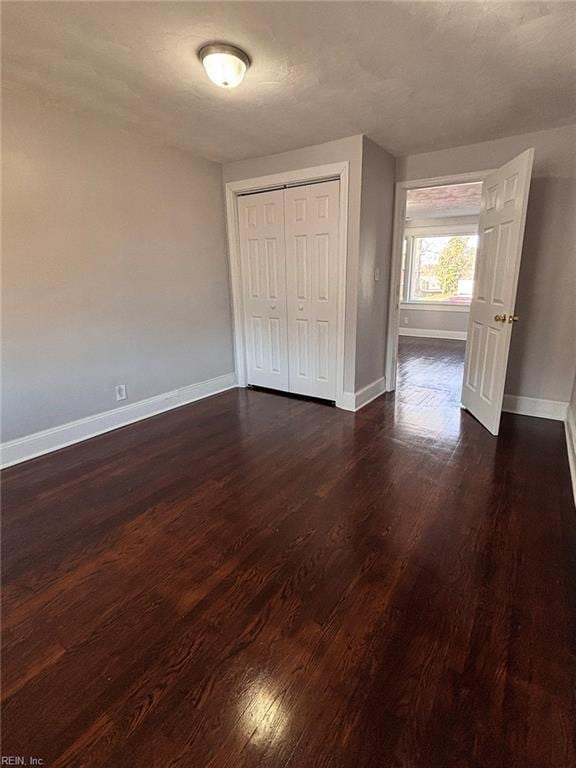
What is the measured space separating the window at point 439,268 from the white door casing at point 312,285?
457cm

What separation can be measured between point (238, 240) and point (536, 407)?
3316mm

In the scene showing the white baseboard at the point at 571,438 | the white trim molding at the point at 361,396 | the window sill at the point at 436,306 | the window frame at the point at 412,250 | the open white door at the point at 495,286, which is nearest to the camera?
the white baseboard at the point at 571,438

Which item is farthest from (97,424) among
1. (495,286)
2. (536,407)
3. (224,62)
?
(536,407)

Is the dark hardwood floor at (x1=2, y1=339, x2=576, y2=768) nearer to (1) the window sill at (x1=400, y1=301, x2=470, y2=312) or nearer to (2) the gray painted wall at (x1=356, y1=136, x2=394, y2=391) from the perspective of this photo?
(2) the gray painted wall at (x1=356, y1=136, x2=394, y2=391)

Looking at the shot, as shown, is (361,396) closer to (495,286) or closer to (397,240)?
(495,286)

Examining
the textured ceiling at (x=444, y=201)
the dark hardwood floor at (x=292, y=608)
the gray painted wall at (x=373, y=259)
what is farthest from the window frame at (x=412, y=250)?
the dark hardwood floor at (x=292, y=608)

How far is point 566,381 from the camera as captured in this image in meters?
3.13

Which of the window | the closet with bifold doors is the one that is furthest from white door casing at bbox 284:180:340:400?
the window

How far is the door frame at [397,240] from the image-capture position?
3262 mm

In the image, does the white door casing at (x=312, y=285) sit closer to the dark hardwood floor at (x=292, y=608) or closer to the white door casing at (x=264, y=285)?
the white door casing at (x=264, y=285)

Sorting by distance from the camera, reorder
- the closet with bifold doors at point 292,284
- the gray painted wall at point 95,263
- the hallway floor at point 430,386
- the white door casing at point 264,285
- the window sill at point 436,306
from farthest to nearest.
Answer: the window sill at point 436,306 < the white door casing at point 264,285 < the closet with bifold doors at point 292,284 < the hallway floor at point 430,386 < the gray painted wall at point 95,263

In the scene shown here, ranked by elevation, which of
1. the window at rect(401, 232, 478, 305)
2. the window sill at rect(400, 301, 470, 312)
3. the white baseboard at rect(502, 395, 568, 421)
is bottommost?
the white baseboard at rect(502, 395, 568, 421)

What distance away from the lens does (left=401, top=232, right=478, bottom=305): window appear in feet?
24.4

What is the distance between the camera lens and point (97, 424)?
3.02 meters
